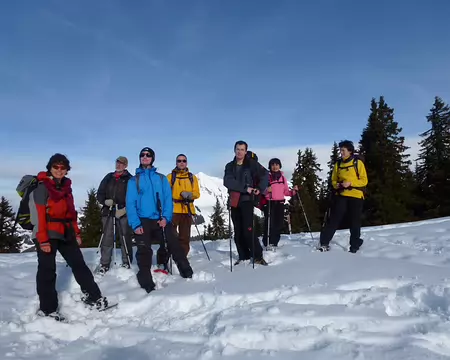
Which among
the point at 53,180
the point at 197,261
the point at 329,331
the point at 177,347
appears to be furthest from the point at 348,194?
the point at 53,180

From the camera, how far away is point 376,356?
3.25 meters

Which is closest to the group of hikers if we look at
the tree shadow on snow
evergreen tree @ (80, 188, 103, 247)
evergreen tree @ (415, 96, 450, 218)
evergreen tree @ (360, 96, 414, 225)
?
the tree shadow on snow

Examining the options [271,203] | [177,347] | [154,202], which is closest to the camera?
[177,347]

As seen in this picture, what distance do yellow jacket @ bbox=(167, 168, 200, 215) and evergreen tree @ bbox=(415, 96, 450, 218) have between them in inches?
1049

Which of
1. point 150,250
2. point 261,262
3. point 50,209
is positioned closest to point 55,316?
point 50,209

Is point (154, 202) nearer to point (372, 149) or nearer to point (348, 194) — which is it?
point (348, 194)

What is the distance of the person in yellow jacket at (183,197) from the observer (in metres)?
7.85

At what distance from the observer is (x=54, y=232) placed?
4.93 metres

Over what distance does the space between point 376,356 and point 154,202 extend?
4125 mm

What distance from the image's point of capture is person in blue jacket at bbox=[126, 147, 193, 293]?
6020 millimetres

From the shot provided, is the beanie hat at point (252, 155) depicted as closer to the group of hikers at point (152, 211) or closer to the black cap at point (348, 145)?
the group of hikers at point (152, 211)

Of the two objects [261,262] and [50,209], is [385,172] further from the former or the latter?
[50,209]

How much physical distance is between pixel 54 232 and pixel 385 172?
27.9m

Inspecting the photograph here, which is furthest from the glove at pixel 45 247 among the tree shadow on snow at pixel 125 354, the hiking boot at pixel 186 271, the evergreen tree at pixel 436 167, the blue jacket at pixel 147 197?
the evergreen tree at pixel 436 167
